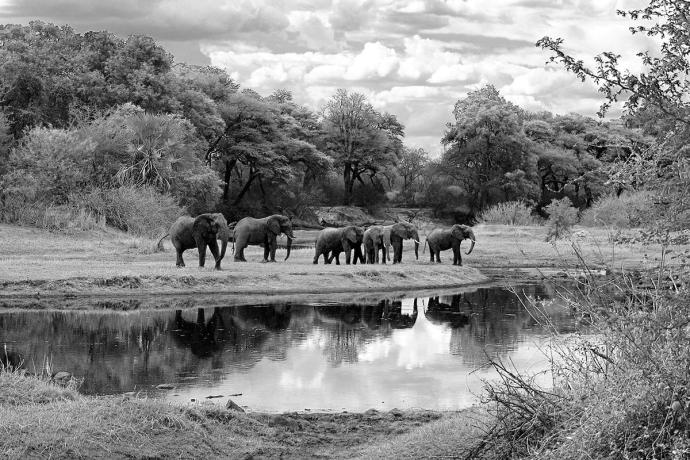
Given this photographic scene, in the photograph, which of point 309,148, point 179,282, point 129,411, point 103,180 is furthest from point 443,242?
point 309,148

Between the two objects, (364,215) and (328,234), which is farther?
(364,215)

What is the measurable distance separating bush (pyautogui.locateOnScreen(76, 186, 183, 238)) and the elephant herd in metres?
9.89

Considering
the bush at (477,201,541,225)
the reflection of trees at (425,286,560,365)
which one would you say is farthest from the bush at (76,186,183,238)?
the bush at (477,201,541,225)

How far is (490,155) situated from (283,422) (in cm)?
7223

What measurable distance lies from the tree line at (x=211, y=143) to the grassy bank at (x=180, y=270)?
5.81 m

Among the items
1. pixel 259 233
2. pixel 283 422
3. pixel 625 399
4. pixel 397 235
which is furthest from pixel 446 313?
pixel 625 399

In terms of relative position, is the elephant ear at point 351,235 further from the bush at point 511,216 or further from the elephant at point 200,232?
the bush at point 511,216

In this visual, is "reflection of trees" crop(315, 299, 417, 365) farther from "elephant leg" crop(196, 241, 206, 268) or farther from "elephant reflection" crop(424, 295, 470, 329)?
"elephant leg" crop(196, 241, 206, 268)

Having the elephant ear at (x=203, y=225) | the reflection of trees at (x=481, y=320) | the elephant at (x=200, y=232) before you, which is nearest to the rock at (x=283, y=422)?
the reflection of trees at (x=481, y=320)

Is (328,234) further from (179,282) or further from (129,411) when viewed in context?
(129,411)

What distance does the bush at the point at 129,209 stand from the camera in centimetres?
4703

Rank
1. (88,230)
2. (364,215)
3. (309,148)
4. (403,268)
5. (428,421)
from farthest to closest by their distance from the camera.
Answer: (364,215)
(309,148)
(88,230)
(403,268)
(428,421)

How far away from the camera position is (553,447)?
840cm

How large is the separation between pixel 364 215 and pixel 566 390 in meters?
76.0
